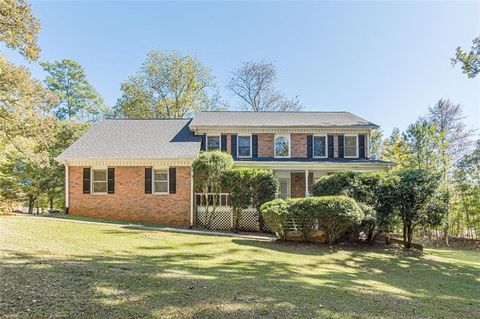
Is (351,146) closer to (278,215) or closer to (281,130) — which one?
(281,130)

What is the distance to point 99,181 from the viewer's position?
16.1 meters

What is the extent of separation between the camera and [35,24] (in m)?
13.0

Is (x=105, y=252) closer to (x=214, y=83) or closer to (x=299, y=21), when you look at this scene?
(x=299, y=21)

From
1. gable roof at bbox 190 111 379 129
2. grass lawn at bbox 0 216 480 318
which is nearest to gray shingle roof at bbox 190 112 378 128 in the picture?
gable roof at bbox 190 111 379 129

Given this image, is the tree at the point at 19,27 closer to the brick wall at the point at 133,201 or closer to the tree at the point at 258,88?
the brick wall at the point at 133,201

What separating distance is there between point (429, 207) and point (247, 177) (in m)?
7.68

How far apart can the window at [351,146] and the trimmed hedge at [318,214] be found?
7.78m

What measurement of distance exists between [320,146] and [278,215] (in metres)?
8.51

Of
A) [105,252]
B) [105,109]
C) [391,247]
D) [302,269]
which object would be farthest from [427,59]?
[105,109]

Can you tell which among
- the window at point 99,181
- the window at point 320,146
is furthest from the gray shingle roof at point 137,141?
the window at point 320,146

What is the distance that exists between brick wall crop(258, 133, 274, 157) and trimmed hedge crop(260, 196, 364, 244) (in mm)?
6748

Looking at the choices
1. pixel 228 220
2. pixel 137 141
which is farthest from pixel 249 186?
pixel 137 141

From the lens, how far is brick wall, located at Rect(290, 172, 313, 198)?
18.0 meters

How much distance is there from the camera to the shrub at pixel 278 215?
11.7 metres
